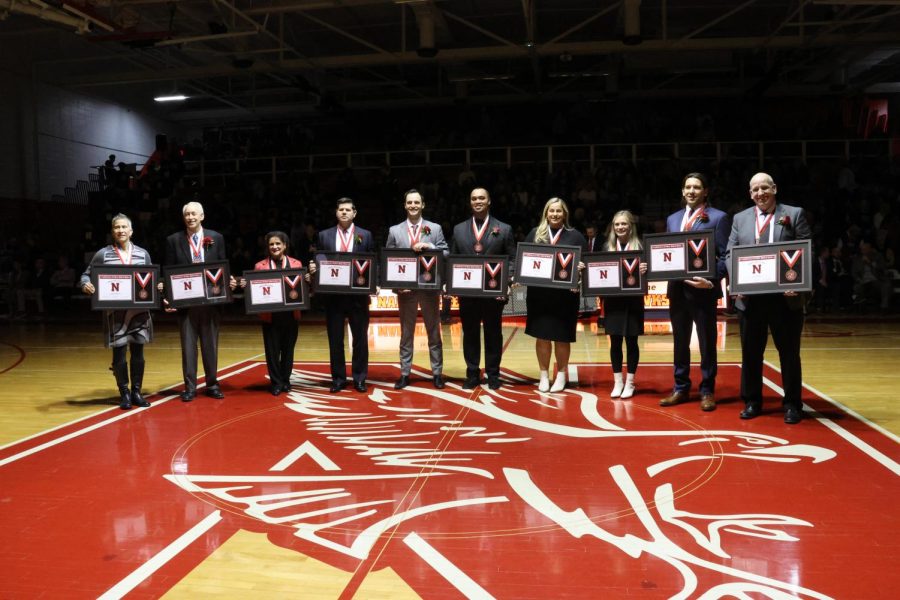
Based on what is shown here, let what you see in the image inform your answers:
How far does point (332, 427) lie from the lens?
5.54 metres

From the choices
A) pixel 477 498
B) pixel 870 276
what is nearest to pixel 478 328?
pixel 477 498

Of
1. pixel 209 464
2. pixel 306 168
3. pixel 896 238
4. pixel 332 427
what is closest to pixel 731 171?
pixel 896 238

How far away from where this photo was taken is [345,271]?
654cm

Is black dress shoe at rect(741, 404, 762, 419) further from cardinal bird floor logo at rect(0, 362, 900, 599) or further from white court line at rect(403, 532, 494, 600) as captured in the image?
white court line at rect(403, 532, 494, 600)

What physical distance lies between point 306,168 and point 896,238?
14918mm

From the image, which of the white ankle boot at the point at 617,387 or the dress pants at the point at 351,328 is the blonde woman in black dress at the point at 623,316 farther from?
the dress pants at the point at 351,328

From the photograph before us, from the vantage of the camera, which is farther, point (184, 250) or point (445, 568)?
point (184, 250)

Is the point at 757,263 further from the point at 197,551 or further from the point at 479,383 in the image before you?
the point at 197,551

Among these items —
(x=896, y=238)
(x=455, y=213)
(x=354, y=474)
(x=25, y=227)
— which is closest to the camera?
(x=354, y=474)

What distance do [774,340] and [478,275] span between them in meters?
2.44

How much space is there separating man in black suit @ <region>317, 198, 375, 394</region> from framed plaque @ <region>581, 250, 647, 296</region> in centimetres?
201

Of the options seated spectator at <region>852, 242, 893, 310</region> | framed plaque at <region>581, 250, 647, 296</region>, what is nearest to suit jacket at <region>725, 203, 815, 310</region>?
framed plaque at <region>581, 250, 647, 296</region>

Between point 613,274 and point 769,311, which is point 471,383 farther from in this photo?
point 769,311

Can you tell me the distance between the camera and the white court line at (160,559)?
9.82ft
